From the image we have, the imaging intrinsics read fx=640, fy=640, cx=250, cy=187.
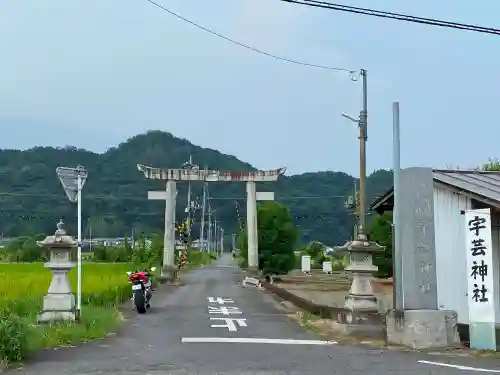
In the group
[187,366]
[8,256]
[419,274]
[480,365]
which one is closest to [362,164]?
[419,274]

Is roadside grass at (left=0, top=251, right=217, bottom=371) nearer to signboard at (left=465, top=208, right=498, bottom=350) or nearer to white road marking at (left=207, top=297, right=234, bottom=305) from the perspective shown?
white road marking at (left=207, top=297, right=234, bottom=305)

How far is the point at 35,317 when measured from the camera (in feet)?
42.5

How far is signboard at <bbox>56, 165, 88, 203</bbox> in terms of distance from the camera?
12977mm

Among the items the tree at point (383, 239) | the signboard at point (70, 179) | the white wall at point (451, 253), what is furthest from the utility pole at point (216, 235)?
the white wall at point (451, 253)

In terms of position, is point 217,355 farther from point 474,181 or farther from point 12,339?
point 474,181

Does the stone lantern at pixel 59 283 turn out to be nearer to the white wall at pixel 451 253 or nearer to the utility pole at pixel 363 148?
the white wall at pixel 451 253

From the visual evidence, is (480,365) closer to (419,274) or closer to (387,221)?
(419,274)

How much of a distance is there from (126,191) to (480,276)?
64864 millimetres

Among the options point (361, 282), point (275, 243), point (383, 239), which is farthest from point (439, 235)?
point (275, 243)

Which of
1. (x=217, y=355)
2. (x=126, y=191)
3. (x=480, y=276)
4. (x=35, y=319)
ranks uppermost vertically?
(x=126, y=191)

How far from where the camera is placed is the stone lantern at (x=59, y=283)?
12789 millimetres

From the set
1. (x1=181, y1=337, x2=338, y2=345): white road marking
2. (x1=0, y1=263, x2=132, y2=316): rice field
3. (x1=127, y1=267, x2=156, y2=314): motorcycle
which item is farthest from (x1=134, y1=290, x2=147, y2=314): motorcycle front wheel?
(x1=181, y1=337, x2=338, y2=345): white road marking

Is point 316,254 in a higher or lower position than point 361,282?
lower

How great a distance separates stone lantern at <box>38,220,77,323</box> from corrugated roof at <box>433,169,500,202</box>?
24.8 ft
